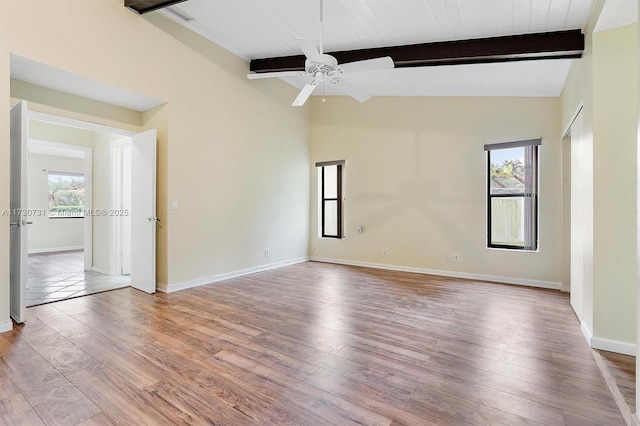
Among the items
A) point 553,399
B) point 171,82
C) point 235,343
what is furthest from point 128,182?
point 553,399

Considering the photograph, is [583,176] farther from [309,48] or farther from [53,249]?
[53,249]

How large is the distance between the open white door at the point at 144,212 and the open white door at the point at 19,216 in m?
1.26

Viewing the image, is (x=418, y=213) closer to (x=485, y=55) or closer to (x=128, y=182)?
(x=485, y=55)

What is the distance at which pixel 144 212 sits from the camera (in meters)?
4.18

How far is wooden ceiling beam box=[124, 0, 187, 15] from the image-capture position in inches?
131

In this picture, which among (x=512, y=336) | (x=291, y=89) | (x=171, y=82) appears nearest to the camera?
(x=512, y=336)

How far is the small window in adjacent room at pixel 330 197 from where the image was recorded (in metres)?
6.48

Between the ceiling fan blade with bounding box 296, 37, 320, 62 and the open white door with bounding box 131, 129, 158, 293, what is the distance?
2.50 meters

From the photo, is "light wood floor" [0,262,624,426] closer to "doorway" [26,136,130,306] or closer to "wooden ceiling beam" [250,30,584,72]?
"doorway" [26,136,130,306]

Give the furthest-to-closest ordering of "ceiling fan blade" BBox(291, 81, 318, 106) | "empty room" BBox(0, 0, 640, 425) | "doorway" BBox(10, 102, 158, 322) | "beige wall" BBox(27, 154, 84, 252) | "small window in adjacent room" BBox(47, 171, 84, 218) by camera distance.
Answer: "small window in adjacent room" BBox(47, 171, 84, 218)
"beige wall" BBox(27, 154, 84, 252)
"ceiling fan blade" BBox(291, 81, 318, 106)
"doorway" BBox(10, 102, 158, 322)
"empty room" BBox(0, 0, 640, 425)

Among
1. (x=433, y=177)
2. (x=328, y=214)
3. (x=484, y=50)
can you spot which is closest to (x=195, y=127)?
(x=328, y=214)

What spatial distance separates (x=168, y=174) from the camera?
411 centimetres

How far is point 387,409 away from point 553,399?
103cm

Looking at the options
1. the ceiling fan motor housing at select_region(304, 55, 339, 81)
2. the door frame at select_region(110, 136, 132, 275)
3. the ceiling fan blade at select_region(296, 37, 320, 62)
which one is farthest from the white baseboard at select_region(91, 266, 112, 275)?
the ceiling fan blade at select_region(296, 37, 320, 62)
